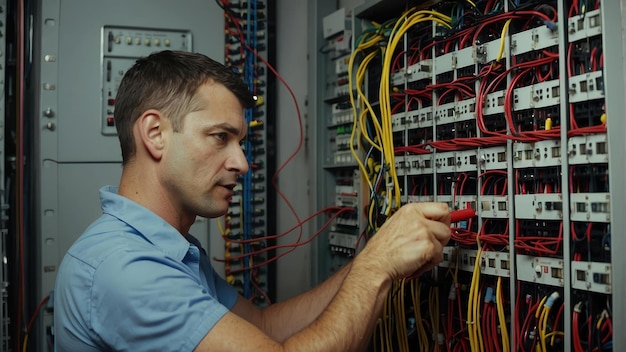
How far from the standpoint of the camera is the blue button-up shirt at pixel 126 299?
3.83ft

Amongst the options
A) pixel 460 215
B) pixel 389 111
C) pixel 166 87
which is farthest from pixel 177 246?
pixel 389 111

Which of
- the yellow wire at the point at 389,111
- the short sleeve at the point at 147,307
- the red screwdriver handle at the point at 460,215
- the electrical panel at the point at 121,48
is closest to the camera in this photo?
the short sleeve at the point at 147,307

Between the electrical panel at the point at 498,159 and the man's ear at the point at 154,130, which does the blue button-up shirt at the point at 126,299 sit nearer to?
the man's ear at the point at 154,130

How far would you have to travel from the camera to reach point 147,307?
117cm

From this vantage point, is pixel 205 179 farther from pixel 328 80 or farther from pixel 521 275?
pixel 328 80

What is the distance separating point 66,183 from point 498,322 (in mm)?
2038

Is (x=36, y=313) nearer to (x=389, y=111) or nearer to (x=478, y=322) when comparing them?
(x=389, y=111)

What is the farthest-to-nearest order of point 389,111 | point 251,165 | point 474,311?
point 251,165 < point 389,111 < point 474,311

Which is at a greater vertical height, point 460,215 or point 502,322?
point 460,215

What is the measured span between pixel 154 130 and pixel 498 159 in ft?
3.53

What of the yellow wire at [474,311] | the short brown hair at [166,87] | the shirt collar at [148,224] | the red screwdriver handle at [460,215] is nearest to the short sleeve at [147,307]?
the shirt collar at [148,224]

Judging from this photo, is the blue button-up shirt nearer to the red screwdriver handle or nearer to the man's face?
the man's face

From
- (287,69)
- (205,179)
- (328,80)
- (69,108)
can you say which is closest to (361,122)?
(328,80)

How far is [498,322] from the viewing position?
5.81 ft
